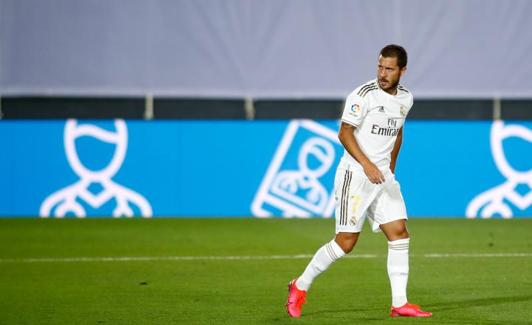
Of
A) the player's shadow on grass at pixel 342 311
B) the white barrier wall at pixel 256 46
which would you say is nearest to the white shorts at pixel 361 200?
the player's shadow on grass at pixel 342 311

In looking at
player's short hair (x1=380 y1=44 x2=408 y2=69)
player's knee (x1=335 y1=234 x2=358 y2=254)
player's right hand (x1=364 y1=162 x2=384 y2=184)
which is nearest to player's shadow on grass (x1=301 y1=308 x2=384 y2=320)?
player's knee (x1=335 y1=234 x2=358 y2=254)

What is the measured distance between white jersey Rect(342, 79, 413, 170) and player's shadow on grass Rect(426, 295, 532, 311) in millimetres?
1019

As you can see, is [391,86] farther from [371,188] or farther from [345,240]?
[345,240]

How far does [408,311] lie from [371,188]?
770 millimetres

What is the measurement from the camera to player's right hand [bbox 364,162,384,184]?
7.00 m

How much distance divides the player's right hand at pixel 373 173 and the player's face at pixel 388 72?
0.49 m

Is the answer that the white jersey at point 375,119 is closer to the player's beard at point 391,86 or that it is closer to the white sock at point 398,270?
the player's beard at point 391,86

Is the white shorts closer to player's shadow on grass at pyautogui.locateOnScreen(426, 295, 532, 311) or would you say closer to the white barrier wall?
player's shadow on grass at pyautogui.locateOnScreen(426, 295, 532, 311)

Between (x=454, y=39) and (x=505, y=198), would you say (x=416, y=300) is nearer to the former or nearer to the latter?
(x=505, y=198)

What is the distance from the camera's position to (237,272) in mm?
9438

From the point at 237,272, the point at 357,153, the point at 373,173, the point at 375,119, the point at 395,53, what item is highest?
the point at 395,53

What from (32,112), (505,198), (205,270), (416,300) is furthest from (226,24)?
(416,300)

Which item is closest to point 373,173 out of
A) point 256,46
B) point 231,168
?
point 231,168

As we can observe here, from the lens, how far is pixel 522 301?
25.6 feet
